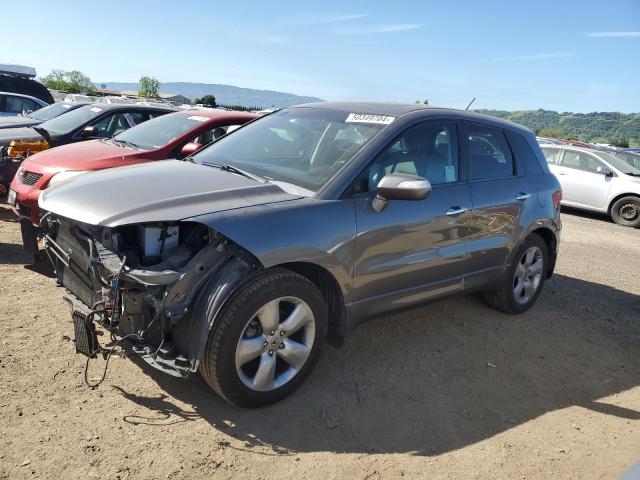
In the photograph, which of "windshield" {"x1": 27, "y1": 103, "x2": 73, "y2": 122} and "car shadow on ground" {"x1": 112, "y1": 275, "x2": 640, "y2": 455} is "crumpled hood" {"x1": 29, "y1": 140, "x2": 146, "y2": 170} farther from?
"windshield" {"x1": 27, "y1": 103, "x2": 73, "y2": 122}

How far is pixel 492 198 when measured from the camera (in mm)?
4387

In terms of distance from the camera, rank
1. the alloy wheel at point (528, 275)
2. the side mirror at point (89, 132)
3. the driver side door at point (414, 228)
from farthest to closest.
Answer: the side mirror at point (89, 132) < the alloy wheel at point (528, 275) < the driver side door at point (414, 228)

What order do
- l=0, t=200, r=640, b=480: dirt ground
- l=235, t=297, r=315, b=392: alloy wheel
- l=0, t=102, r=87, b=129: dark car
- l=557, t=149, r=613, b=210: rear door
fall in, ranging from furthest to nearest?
1. l=557, t=149, r=613, b=210: rear door
2. l=0, t=102, r=87, b=129: dark car
3. l=235, t=297, r=315, b=392: alloy wheel
4. l=0, t=200, r=640, b=480: dirt ground

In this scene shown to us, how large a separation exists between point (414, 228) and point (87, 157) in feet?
13.3

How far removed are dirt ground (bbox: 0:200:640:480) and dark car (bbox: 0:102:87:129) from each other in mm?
5928

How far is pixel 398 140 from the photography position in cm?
376

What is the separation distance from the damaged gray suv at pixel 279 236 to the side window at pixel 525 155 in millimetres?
406

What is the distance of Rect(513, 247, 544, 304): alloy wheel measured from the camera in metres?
4.94

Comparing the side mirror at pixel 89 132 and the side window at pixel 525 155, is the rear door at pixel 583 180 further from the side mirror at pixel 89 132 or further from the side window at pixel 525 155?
the side mirror at pixel 89 132

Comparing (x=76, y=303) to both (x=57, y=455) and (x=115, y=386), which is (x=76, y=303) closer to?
(x=115, y=386)

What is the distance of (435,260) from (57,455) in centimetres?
267

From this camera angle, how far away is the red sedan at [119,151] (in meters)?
5.71

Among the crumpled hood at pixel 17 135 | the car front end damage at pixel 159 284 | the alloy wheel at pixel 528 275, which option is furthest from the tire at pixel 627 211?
the crumpled hood at pixel 17 135

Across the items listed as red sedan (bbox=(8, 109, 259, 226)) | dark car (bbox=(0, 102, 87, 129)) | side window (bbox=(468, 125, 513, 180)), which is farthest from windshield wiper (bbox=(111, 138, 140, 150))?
side window (bbox=(468, 125, 513, 180))
